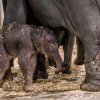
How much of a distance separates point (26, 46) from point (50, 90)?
198 mm

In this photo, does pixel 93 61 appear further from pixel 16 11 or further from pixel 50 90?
pixel 16 11

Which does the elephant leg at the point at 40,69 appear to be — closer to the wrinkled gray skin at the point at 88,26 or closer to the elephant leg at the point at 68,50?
the elephant leg at the point at 68,50

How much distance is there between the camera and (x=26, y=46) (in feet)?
6.24

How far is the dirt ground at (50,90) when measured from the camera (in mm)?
1816

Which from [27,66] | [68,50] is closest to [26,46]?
[27,66]

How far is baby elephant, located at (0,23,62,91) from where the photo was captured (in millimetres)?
1897

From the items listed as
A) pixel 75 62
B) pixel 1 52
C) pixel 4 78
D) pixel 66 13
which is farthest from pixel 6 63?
pixel 75 62

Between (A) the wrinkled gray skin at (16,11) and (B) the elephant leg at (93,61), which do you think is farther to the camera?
(A) the wrinkled gray skin at (16,11)

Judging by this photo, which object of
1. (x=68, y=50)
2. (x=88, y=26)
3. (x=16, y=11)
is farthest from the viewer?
(x=68, y=50)

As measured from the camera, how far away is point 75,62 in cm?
266

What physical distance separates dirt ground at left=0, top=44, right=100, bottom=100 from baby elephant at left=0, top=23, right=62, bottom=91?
53 mm

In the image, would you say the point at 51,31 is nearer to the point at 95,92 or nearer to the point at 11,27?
the point at 11,27

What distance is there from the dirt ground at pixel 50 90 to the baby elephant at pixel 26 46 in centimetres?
5

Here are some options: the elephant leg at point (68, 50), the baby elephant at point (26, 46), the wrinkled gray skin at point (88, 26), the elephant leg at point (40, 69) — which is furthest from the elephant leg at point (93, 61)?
the elephant leg at point (68, 50)
